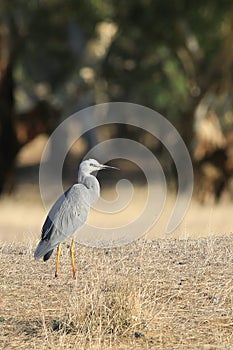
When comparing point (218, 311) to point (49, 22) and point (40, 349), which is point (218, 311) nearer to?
point (40, 349)

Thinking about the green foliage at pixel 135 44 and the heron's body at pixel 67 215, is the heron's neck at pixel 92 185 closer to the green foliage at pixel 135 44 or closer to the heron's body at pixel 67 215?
the heron's body at pixel 67 215

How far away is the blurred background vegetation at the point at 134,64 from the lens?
2453 cm

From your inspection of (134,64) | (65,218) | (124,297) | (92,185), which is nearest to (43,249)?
(65,218)

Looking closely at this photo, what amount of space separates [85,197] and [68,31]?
71.3 ft

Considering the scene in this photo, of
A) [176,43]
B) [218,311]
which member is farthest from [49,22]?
[218,311]

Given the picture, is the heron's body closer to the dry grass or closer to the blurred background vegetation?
the dry grass

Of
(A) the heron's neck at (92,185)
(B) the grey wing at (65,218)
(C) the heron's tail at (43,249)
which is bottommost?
(C) the heron's tail at (43,249)

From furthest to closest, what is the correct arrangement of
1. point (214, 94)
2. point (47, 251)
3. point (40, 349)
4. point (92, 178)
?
1. point (214, 94)
2. point (92, 178)
3. point (47, 251)
4. point (40, 349)

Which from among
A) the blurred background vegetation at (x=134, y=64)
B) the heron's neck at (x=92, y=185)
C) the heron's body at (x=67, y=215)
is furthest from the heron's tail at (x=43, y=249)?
the blurred background vegetation at (x=134, y=64)

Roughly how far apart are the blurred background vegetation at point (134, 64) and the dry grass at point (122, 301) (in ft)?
51.1

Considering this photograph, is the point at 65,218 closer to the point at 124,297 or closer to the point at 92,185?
the point at 92,185

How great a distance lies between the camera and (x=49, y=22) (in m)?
28.8

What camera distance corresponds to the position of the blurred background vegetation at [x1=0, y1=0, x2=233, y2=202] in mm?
24531

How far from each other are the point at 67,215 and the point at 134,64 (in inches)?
873
